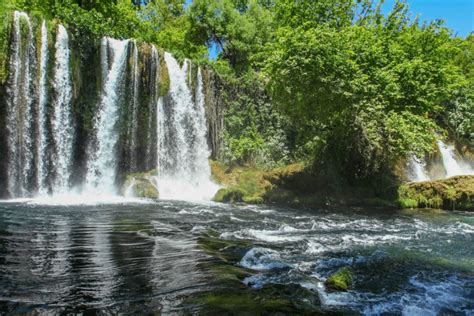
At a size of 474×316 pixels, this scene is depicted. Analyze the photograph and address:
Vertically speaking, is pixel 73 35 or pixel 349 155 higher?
pixel 73 35

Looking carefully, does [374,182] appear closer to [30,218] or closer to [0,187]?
[30,218]

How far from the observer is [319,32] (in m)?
18.3

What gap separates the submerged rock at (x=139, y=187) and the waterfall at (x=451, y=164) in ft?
63.7

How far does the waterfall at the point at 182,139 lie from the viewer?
22.8 m

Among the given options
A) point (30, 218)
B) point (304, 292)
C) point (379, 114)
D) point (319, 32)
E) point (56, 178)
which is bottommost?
point (304, 292)

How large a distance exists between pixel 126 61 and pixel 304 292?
62.1 ft

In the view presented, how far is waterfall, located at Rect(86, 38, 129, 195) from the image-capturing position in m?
20.6

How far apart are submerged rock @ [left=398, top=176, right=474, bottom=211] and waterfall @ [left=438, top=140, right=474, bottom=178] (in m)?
9.42

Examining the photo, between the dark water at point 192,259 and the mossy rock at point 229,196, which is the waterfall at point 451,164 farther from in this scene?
the dark water at point 192,259

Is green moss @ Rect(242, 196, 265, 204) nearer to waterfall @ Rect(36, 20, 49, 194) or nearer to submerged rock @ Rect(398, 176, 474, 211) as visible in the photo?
submerged rock @ Rect(398, 176, 474, 211)

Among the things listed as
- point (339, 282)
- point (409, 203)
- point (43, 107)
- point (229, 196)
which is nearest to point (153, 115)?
point (43, 107)

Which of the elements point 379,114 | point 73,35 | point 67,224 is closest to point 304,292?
point 67,224

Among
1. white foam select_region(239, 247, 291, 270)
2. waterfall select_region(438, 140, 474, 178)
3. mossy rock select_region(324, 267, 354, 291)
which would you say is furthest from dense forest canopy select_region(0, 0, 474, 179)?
mossy rock select_region(324, 267, 354, 291)

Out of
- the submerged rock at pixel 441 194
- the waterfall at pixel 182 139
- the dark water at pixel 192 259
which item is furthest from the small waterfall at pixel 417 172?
the dark water at pixel 192 259
